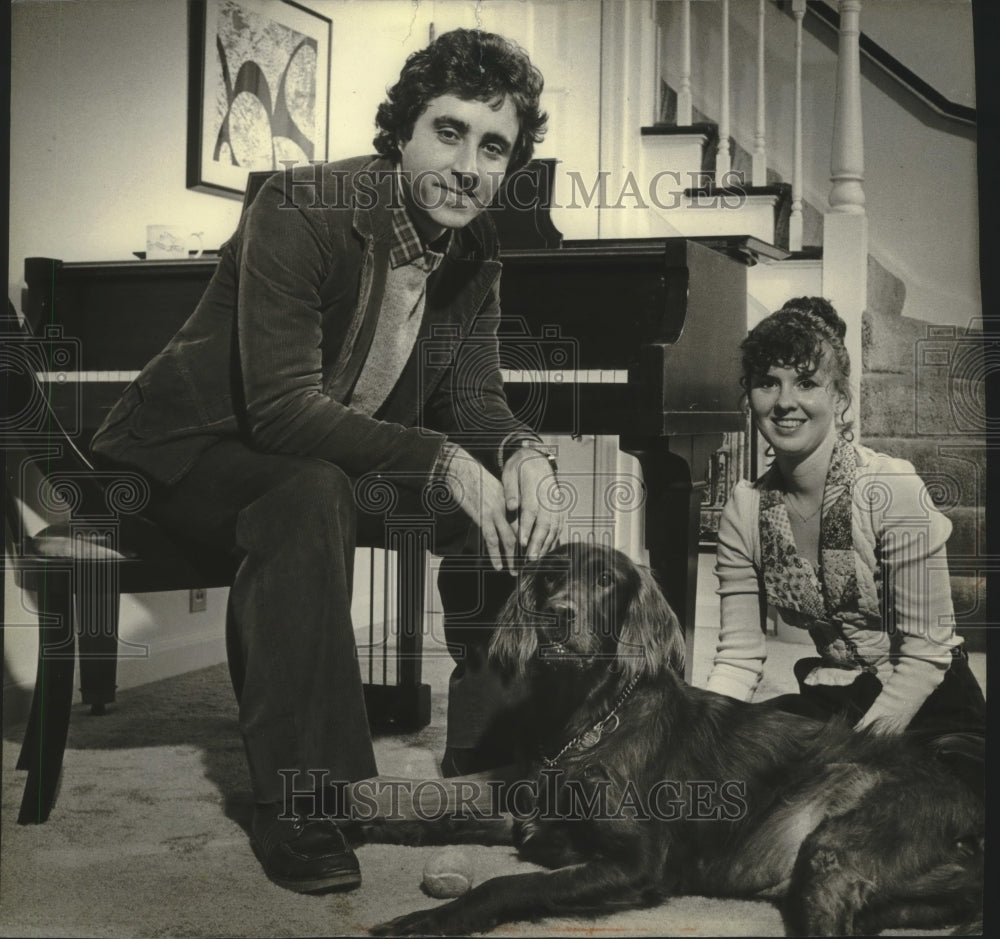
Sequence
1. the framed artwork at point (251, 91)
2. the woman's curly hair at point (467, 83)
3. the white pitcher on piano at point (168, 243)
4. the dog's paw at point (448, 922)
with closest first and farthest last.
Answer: the dog's paw at point (448, 922) → the woman's curly hair at point (467, 83) → the framed artwork at point (251, 91) → the white pitcher on piano at point (168, 243)

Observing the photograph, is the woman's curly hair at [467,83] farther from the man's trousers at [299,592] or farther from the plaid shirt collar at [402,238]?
the man's trousers at [299,592]

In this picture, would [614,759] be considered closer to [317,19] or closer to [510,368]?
[510,368]

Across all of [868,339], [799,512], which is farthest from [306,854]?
[868,339]

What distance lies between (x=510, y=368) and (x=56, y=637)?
987mm

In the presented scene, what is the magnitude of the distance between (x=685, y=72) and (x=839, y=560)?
3.03ft

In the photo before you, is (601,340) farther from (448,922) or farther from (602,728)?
(448,922)

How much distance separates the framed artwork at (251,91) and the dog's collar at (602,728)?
1089mm

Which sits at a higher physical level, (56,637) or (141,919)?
(56,637)

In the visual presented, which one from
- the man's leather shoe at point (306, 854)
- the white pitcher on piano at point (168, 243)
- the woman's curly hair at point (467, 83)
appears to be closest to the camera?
the man's leather shoe at point (306, 854)

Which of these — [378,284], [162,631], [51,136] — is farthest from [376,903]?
[51,136]

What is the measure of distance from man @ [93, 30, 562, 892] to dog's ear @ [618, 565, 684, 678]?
0.19 meters

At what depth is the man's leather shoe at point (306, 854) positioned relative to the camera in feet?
6.21

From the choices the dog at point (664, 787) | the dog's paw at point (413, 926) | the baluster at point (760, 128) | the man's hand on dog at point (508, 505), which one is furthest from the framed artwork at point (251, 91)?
the dog's paw at point (413, 926)

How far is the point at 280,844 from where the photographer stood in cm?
192
